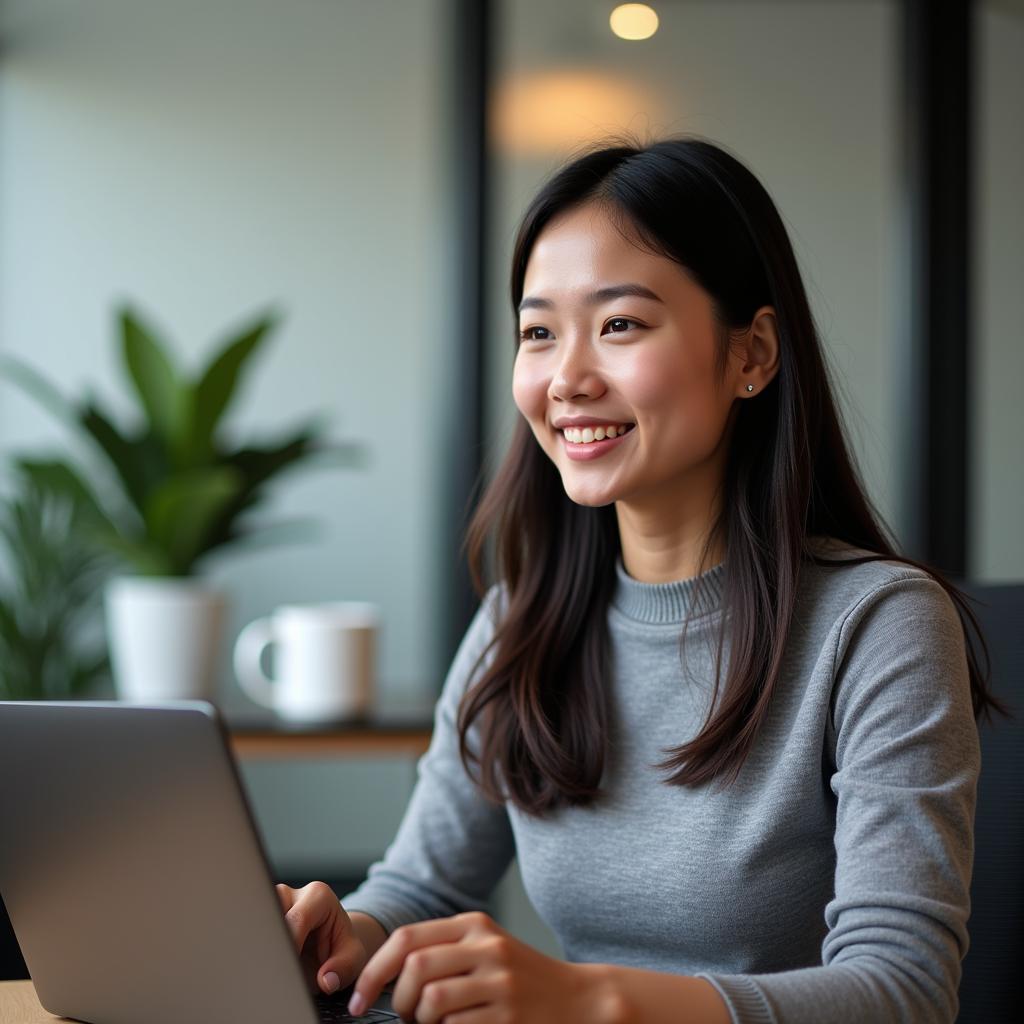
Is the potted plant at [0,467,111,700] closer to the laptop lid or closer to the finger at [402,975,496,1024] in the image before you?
the laptop lid

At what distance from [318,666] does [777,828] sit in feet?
4.60

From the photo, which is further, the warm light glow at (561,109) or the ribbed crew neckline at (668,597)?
the warm light glow at (561,109)

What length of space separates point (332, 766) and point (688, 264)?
195cm

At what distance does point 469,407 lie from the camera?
9.44 feet

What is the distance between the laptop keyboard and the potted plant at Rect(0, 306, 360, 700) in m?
1.49

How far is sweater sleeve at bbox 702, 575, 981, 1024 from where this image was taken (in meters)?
0.89

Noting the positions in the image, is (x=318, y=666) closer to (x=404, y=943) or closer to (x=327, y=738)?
(x=327, y=738)

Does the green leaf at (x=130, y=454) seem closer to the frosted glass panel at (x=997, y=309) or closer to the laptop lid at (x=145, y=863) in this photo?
the laptop lid at (x=145, y=863)

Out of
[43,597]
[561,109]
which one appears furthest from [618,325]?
[561,109]

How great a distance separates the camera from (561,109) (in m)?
2.94

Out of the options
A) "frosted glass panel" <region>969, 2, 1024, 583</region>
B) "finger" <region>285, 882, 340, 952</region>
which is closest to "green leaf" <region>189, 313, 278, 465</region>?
"finger" <region>285, 882, 340, 952</region>

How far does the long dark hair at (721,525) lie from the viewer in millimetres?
1191

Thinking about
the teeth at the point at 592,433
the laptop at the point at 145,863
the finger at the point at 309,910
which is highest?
the teeth at the point at 592,433

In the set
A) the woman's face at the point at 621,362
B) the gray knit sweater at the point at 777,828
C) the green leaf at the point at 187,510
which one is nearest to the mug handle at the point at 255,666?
the green leaf at the point at 187,510
